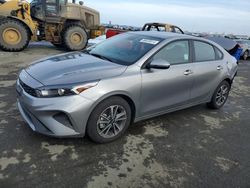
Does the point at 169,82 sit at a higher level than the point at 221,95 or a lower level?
higher

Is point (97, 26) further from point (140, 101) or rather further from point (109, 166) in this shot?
point (109, 166)

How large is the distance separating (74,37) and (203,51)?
807 centimetres

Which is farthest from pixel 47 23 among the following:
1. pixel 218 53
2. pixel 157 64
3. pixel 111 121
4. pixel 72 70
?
pixel 111 121

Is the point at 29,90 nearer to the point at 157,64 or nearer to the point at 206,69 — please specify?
the point at 157,64

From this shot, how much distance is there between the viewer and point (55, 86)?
311 centimetres

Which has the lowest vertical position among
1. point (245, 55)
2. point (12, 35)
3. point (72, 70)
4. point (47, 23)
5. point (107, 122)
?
point (245, 55)

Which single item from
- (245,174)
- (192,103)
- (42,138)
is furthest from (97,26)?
(245,174)

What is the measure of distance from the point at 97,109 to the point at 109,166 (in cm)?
71

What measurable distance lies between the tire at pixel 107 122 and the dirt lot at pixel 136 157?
127 millimetres

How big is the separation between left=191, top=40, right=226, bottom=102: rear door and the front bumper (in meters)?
2.22

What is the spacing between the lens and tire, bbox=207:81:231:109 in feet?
17.2

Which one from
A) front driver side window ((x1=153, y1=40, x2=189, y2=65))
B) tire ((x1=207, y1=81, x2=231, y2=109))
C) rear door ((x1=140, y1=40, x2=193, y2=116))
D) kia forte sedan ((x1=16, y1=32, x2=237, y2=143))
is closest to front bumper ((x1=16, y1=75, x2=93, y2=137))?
kia forte sedan ((x1=16, y1=32, x2=237, y2=143))

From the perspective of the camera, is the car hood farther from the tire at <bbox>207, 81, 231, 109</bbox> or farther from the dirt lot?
the tire at <bbox>207, 81, 231, 109</bbox>

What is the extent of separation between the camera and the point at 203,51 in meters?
4.80
